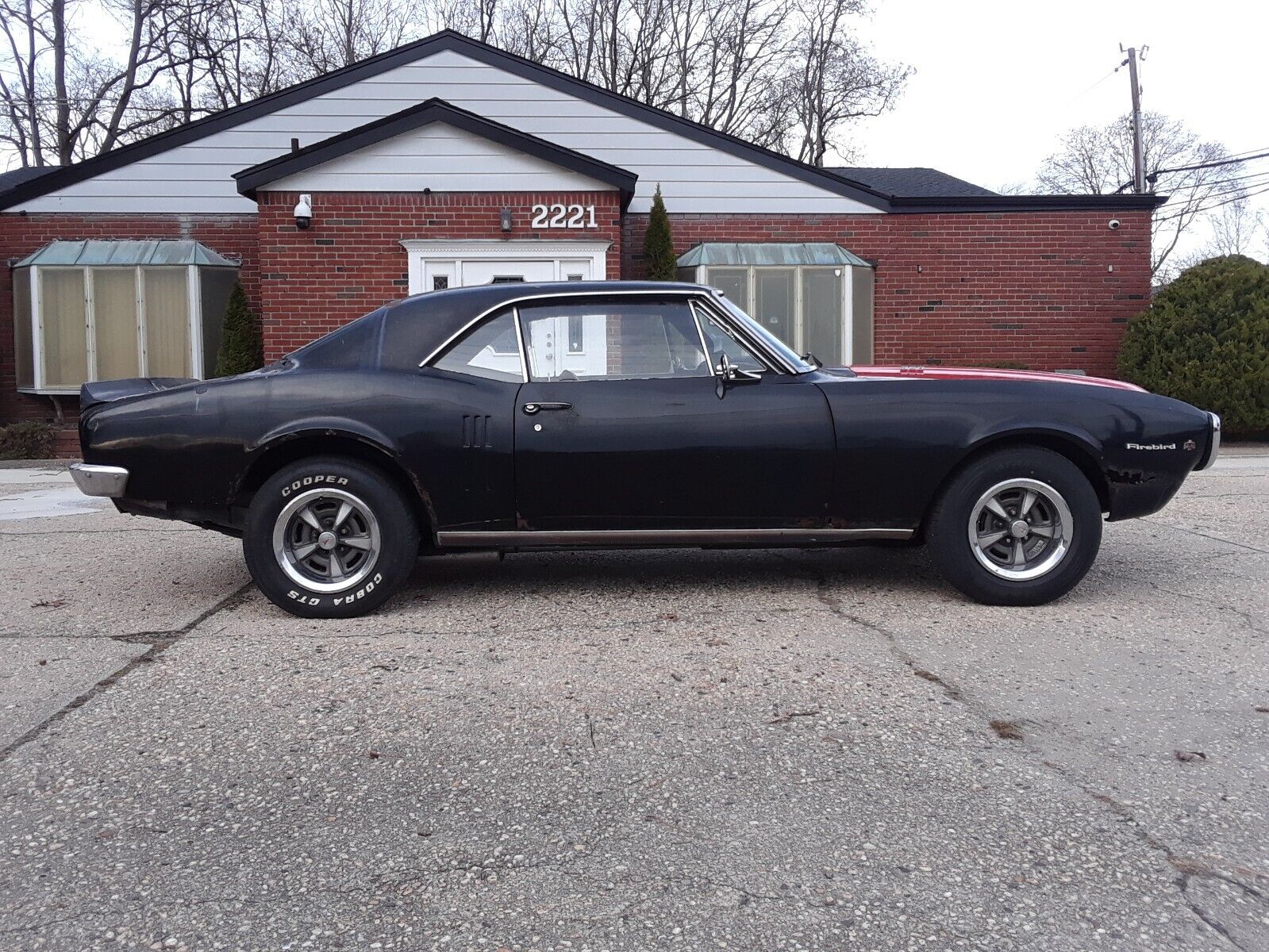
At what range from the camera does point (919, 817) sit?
2514 mm

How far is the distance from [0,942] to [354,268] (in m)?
11.2

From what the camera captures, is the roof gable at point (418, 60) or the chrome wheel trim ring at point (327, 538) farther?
the roof gable at point (418, 60)

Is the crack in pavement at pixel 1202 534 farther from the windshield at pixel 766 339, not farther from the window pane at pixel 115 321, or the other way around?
the window pane at pixel 115 321

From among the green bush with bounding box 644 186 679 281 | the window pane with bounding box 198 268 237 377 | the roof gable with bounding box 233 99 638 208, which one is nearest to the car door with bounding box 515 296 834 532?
the roof gable with bounding box 233 99 638 208

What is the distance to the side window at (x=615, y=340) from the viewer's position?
15.1 ft

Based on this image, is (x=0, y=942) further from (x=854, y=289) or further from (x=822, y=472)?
(x=854, y=289)

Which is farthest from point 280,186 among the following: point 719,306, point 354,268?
point 719,306

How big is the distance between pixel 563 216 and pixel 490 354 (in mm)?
8506

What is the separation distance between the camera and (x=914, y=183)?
17.3m

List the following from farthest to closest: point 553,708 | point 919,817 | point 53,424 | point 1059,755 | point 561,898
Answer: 1. point 53,424
2. point 553,708
3. point 1059,755
4. point 919,817
5. point 561,898

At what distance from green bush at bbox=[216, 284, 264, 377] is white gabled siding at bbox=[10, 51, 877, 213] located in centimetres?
169

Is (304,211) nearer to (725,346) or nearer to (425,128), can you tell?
(425,128)

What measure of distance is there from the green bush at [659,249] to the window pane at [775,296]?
4.27 feet

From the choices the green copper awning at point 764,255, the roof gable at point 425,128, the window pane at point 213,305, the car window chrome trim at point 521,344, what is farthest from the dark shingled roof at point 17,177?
Result: the car window chrome trim at point 521,344
